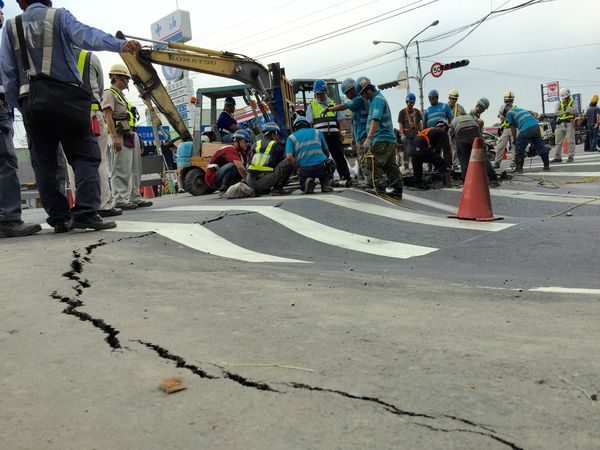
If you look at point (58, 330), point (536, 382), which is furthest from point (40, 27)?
point (536, 382)

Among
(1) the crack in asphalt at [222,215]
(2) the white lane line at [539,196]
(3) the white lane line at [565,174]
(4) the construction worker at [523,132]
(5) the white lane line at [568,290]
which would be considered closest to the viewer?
(5) the white lane line at [568,290]

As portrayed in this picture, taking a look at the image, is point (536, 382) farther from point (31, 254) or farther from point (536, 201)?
point (536, 201)

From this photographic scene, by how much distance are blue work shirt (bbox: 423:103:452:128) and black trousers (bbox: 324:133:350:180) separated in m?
2.33

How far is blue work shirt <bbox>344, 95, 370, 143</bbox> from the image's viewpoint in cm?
931

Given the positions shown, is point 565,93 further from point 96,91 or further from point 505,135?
point 96,91

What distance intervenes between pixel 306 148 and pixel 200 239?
3876 millimetres

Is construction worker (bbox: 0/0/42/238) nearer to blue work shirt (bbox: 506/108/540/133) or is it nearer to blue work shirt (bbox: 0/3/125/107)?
blue work shirt (bbox: 0/3/125/107)

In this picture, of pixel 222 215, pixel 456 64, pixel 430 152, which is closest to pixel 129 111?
pixel 222 215

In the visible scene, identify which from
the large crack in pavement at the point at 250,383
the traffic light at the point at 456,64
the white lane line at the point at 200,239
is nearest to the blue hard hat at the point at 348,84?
the white lane line at the point at 200,239

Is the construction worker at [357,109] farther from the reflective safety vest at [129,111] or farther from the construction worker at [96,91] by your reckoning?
the construction worker at [96,91]

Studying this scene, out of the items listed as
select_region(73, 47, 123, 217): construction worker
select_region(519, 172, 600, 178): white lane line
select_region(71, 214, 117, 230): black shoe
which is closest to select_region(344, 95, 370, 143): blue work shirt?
select_region(73, 47, 123, 217): construction worker

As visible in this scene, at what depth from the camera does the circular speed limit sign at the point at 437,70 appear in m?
33.2

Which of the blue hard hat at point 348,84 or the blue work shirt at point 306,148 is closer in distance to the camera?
the blue work shirt at point 306,148

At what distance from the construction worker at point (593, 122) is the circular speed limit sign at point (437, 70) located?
16713 mm
